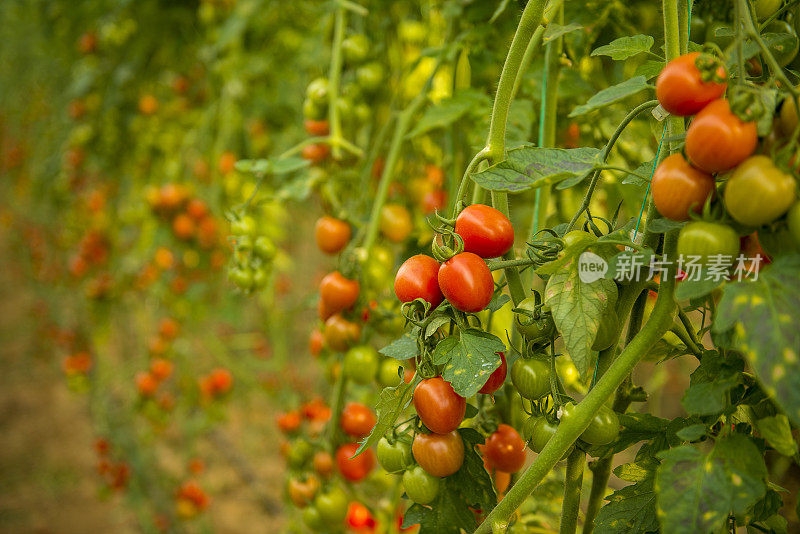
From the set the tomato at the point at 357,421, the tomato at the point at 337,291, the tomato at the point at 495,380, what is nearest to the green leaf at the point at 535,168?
the tomato at the point at 495,380

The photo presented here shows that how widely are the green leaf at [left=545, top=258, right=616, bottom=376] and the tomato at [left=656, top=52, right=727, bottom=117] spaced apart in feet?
0.37

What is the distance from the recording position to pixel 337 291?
735 millimetres

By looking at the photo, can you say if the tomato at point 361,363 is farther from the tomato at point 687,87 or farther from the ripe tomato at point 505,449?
the tomato at point 687,87

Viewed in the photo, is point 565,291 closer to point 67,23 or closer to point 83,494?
point 67,23

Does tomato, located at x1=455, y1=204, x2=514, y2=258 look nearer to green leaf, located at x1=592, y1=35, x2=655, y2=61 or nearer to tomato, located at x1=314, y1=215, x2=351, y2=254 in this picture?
green leaf, located at x1=592, y1=35, x2=655, y2=61

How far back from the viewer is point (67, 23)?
190cm

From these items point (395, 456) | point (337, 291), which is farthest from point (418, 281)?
point (337, 291)

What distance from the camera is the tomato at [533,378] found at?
1.36ft

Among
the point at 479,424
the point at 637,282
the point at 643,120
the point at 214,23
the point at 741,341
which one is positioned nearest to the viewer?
the point at 741,341

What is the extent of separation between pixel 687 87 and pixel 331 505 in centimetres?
70

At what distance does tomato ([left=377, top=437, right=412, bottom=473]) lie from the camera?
1.62 feet

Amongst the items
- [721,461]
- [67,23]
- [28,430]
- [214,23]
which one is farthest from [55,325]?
[721,461]

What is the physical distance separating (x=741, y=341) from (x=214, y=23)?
4.90 ft

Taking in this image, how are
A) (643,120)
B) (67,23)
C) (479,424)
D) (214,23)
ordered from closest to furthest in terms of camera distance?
(479,424)
(643,120)
(214,23)
(67,23)
